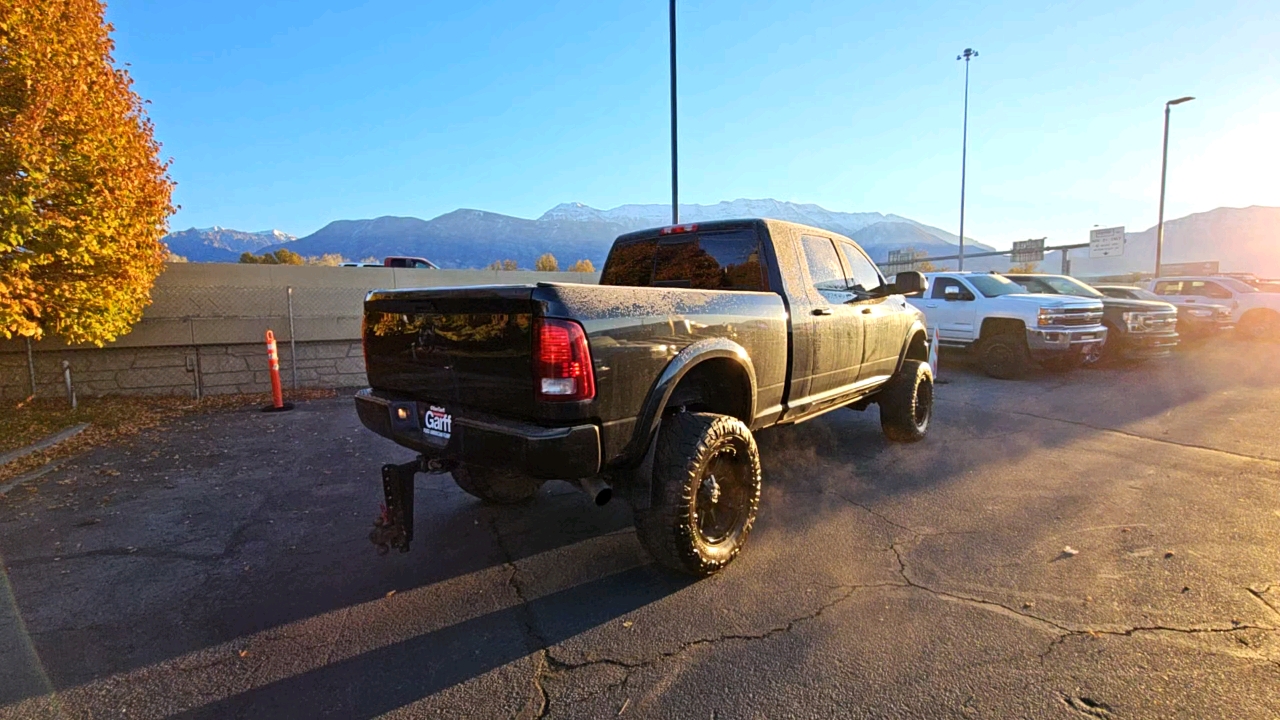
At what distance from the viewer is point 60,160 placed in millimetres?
6180

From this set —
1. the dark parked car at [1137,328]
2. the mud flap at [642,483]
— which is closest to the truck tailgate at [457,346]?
the mud flap at [642,483]

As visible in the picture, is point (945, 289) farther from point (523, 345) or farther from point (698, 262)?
point (523, 345)

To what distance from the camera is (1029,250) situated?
32.6 metres

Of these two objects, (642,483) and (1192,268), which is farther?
(1192,268)

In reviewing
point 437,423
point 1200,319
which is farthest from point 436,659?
point 1200,319

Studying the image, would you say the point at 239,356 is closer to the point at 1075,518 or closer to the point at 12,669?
the point at 12,669

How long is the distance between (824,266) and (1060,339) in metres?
6.81

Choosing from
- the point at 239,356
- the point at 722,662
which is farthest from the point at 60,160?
the point at 722,662

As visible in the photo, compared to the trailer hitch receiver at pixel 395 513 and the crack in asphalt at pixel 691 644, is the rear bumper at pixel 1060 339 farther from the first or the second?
the trailer hitch receiver at pixel 395 513

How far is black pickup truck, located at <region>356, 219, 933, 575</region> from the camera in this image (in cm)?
272

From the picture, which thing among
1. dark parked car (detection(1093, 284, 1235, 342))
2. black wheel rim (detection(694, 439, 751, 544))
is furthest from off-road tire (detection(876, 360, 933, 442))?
dark parked car (detection(1093, 284, 1235, 342))

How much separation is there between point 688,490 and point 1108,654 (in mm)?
1888

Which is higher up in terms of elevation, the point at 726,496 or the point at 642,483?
the point at 642,483

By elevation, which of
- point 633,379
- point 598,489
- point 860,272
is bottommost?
point 598,489
